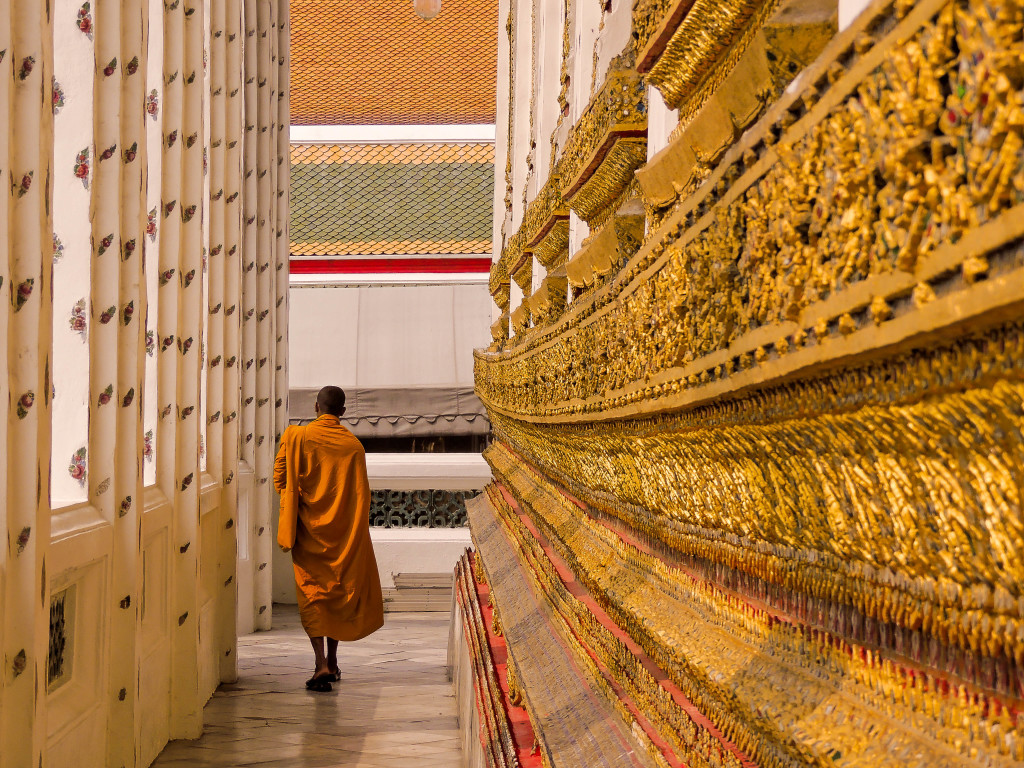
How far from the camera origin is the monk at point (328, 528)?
4.88 m

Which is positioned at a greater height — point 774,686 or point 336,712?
point 774,686

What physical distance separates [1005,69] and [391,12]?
7182mm

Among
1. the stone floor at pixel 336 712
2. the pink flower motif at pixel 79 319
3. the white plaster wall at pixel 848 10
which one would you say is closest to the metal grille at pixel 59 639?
the pink flower motif at pixel 79 319

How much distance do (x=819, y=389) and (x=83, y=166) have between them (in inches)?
113

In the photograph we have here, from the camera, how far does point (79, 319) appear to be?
2920 mm

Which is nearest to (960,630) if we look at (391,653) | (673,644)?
(673,644)

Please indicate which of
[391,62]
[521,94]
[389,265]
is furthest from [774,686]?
[389,265]

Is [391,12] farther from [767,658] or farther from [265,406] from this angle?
[767,658]

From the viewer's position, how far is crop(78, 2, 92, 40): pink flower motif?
2920mm

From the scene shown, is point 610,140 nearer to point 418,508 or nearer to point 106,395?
point 106,395

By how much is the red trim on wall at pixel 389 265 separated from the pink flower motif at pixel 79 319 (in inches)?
211

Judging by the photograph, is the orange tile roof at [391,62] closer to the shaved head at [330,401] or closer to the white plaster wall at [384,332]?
the white plaster wall at [384,332]

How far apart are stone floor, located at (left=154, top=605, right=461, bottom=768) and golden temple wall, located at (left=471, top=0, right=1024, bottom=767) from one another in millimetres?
3071

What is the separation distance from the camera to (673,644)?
2.25 ft
